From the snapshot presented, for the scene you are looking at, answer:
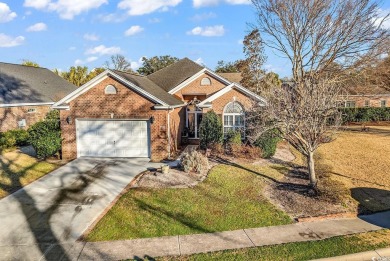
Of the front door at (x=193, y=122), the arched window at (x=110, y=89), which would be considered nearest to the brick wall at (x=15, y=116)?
the arched window at (x=110, y=89)

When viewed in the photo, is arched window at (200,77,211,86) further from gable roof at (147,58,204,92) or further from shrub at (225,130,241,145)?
shrub at (225,130,241,145)

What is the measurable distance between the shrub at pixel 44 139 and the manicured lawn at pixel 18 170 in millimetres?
695

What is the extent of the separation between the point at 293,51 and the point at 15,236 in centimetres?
2854

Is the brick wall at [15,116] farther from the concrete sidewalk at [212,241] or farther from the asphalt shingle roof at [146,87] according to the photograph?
the concrete sidewalk at [212,241]

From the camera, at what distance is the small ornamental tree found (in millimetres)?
19422

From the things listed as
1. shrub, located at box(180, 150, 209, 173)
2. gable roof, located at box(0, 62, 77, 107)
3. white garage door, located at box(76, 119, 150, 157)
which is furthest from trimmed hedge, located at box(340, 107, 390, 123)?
gable roof, located at box(0, 62, 77, 107)

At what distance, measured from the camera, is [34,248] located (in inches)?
320

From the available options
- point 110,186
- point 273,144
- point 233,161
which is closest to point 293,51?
point 273,144

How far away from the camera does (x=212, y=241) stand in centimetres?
850

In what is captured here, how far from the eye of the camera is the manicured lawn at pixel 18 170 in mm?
13484

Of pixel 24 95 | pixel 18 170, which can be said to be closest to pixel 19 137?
pixel 24 95

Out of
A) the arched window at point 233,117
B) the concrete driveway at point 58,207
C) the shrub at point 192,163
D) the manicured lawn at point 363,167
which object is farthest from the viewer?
the arched window at point 233,117

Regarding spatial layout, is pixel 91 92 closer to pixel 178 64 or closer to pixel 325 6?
pixel 178 64

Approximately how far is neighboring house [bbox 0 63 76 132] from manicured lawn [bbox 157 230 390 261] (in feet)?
80.4
